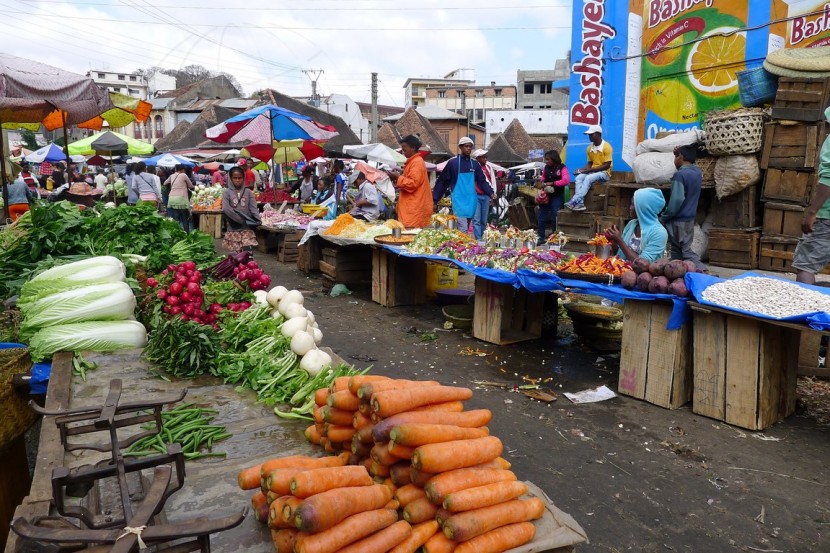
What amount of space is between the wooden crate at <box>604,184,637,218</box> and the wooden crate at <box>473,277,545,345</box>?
5.48m

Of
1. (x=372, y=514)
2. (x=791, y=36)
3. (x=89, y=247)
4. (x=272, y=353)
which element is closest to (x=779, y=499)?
(x=372, y=514)

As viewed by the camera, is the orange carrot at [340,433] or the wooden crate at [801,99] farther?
the wooden crate at [801,99]

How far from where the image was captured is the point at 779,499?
3.56 metres

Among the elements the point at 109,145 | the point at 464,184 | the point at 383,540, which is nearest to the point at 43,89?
the point at 464,184

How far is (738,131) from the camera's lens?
883 cm

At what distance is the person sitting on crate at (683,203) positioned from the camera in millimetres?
6492

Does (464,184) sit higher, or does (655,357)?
(464,184)

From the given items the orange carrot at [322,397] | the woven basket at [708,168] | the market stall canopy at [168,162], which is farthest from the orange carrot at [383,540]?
the market stall canopy at [168,162]

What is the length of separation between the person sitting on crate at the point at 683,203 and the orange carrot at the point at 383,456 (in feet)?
17.4

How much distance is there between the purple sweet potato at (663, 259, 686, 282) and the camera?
472cm

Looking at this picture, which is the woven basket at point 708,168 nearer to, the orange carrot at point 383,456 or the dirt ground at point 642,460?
the dirt ground at point 642,460

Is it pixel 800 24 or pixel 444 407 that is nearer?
pixel 444 407

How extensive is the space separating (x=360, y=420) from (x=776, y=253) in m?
8.85

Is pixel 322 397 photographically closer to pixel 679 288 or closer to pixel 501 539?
pixel 501 539
